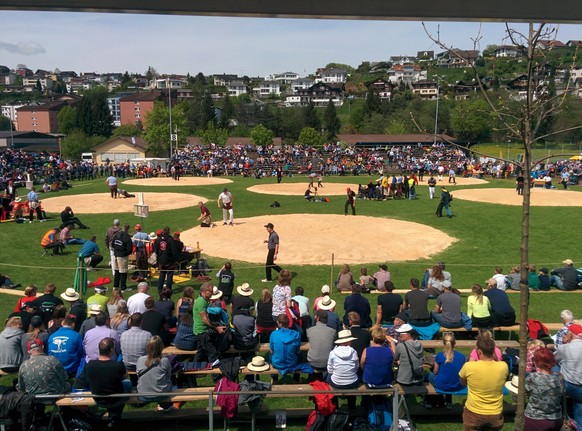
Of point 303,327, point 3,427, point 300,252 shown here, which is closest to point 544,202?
point 300,252

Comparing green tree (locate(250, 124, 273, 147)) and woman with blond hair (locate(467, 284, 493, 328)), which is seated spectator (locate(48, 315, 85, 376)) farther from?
green tree (locate(250, 124, 273, 147))

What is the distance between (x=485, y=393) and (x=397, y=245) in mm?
14442

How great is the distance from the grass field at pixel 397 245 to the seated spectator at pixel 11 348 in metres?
2.46

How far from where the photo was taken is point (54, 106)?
149 m

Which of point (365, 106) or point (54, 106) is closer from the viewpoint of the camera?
point (365, 106)

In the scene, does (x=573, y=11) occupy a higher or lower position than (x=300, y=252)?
higher

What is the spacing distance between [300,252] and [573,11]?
16.8 metres

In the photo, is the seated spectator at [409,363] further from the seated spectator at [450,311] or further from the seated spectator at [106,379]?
the seated spectator at [106,379]

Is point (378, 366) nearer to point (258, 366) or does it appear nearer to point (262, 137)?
point (258, 366)

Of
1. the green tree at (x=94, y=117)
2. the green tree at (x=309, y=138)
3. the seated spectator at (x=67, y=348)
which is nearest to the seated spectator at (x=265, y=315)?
the seated spectator at (x=67, y=348)

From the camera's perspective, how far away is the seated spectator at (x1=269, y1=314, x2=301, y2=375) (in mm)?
8516

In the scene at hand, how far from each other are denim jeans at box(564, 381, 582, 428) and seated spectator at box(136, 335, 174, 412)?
5.54 m

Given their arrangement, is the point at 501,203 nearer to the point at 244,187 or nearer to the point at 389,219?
the point at 389,219

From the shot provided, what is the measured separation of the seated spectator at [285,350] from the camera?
8.52 metres
